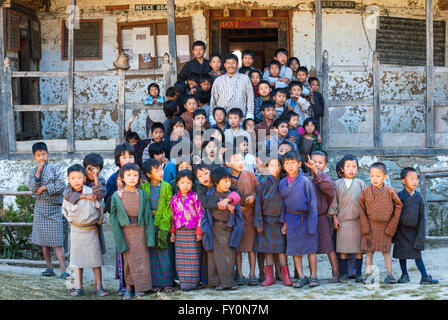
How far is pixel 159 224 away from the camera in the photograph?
5.11m

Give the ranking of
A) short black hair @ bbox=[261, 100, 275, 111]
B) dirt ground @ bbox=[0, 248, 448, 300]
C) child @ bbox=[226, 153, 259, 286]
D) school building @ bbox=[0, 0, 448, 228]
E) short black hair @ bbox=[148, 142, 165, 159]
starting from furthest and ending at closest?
school building @ bbox=[0, 0, 448, 228] → short black hair @ bbox=[261, 100, 275, 111] → short black hair @ bbox=[148, 142, 165, 159] → child @ bbox=[226, 153, 259, 286] → dirt ground @ bbox=[0, 248, 448, 300]

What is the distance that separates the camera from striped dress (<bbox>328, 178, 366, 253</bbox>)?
525cm

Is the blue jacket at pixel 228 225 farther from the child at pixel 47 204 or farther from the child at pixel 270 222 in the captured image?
the child at pixel 47 204

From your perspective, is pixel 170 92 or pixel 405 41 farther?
pixel 405 41

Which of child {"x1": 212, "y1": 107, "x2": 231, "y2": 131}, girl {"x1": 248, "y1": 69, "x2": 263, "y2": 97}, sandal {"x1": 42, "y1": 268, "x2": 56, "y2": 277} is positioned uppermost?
girl {"x1": 248, "y1": 69, "x2": 263, "y2": 97}

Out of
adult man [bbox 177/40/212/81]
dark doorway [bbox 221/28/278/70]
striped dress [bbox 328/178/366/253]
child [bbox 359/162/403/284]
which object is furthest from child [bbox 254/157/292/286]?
dark doorway [bbox 221/28/278/70]

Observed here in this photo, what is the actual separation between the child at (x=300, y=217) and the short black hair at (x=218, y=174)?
21.2 inches

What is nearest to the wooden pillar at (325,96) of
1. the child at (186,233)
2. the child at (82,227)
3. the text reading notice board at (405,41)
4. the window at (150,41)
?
the text reading notice board at (405,41)

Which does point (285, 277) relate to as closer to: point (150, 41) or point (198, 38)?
point (198, 38)

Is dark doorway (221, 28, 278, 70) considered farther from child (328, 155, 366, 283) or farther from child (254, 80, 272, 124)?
child (328, 155, 366, 283)

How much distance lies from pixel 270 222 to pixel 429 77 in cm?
399

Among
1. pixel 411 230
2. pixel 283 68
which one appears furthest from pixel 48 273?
pixel 283 68

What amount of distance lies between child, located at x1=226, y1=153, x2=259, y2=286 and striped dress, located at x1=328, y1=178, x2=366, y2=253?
0.73 metres
